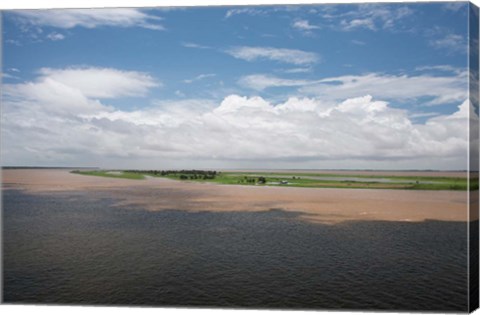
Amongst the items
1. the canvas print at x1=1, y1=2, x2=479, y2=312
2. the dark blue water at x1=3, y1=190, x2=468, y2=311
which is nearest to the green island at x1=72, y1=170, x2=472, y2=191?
the canvas print at x1=1, y1=2, x2=479, y2=312

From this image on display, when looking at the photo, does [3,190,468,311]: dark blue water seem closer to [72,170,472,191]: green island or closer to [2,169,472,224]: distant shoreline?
[2,169,472,224]: distant shoreline

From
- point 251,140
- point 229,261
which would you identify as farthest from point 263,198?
point 229,261

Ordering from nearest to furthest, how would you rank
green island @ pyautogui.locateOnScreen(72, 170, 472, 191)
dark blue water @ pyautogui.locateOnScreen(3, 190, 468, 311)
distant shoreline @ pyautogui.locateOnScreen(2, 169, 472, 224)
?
1. dark blue water @ pyautogui.locateOnScreen(3, 190, 468, 311)
2. green island @ pyautogui.locateOnScreen(72, 170, 472, 191)
3. distant shoreline @ pyautogui.locateOnScreen(2, 169, 472, 224)

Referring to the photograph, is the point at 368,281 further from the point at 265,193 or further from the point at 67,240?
the point at 67,240

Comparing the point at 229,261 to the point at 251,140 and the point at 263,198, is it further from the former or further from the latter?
the point at 263,198

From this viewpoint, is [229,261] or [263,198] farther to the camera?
[263,198]

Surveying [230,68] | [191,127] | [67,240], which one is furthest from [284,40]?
[67,240]

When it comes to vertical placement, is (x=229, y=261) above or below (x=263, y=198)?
below
